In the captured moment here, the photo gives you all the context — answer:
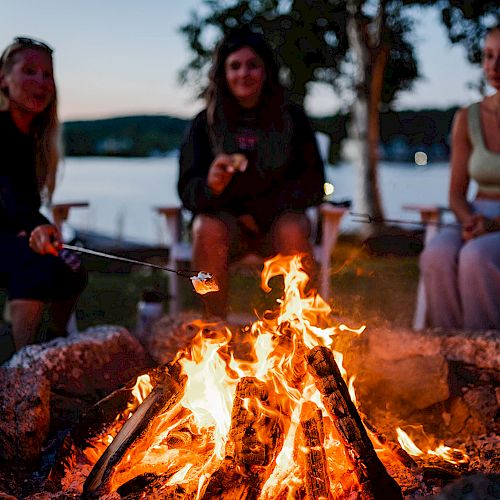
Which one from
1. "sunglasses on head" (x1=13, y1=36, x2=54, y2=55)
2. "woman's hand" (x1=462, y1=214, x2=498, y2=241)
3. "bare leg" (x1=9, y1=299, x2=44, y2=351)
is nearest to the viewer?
"bare leg" (x1=9, y1=299, x2=44, y2=351)

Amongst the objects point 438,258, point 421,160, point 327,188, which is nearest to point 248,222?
point 327,188

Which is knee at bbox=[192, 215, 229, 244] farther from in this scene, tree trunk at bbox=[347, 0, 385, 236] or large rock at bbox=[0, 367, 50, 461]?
tree trunk at bbox=[347, 0, 385, 236]

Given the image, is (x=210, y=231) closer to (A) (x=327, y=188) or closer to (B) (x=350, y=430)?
(A) (x=327, y=188)

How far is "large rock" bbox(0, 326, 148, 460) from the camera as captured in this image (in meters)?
2.34

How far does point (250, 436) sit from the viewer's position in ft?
6.40

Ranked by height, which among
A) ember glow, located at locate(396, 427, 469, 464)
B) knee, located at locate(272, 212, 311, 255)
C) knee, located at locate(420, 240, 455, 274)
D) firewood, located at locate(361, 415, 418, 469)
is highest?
knee, located at locate(272, 212, 311, 255)

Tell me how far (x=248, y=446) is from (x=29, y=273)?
1.51 m

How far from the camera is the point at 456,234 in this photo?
11.1 feet

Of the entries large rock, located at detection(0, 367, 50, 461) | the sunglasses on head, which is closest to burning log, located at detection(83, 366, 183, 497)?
large rock, located at detection(0, 367, 50, 461)

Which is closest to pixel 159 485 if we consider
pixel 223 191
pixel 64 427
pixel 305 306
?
pixel 64 427

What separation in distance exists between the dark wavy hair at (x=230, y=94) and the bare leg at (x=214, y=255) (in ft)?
1.77

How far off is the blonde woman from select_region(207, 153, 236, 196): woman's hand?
0.81 m

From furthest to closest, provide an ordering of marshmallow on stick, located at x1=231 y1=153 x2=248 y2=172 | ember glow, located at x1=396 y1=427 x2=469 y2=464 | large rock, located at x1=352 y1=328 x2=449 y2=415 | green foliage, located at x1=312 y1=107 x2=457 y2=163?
green foliage, located at x1=312 y1=107 x2=457 y2=163 < marshmallow on stick, located at x1=231 y1=153 x2=248 y2=172 < large rock, located at x1=352 y1=328 x2=449 y2=415 < ember glow, located at x1=396 y1=427 x2=469 y2=464

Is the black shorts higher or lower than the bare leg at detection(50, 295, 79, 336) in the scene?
higher
